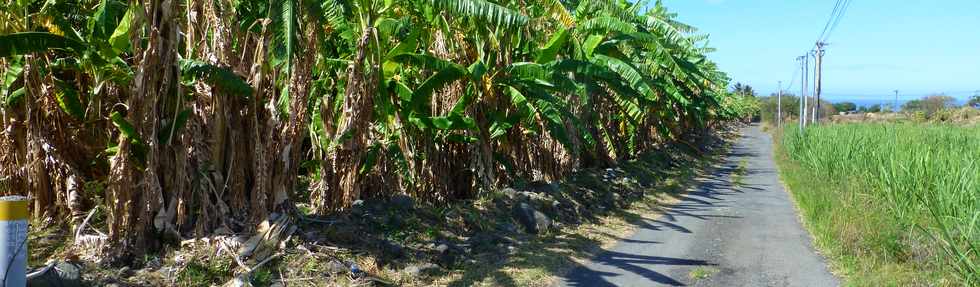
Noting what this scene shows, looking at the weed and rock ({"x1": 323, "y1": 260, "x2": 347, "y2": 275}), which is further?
the weed

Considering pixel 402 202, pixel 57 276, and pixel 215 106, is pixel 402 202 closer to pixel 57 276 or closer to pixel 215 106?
pixel 215 106

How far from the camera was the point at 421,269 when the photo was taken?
7020 mm

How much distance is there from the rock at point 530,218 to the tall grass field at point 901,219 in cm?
347

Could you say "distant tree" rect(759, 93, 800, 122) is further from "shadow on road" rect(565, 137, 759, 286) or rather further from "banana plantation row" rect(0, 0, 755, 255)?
"banana plantation row" rect(0, 0, 755, 255)

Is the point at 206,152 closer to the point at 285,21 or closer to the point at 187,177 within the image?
the point at 187,177

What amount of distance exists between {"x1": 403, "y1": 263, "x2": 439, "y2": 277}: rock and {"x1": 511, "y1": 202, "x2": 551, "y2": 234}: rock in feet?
8.80

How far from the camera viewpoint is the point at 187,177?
6449 mm

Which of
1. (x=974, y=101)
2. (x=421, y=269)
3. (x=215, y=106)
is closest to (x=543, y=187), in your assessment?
(x=421, y=269)

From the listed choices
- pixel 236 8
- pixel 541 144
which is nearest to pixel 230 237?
pixel 236 8

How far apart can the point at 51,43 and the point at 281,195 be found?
92.0 inches

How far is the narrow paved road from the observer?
7355 millimetres

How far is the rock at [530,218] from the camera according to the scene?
969 centimetres

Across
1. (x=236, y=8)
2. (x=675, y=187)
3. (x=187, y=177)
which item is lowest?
(x=675, y=187)

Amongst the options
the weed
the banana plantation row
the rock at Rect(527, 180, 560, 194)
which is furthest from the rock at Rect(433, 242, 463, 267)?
the rock at Rect(527, 180, 560, 194)
